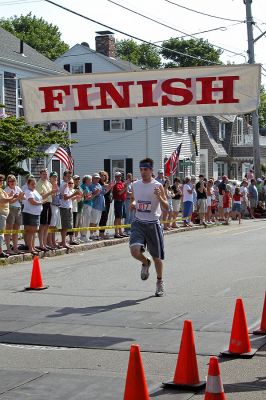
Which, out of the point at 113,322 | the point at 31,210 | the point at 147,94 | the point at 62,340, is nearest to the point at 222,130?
the point at 31,210

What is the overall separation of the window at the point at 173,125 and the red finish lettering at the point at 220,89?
3637 centimetres

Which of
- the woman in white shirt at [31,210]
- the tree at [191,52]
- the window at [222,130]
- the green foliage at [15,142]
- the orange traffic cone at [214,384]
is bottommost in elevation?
the orange traffic cone at [214,384]

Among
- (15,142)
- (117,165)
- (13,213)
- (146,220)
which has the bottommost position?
(13,213)

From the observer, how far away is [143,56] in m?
92.7

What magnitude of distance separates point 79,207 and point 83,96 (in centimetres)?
991

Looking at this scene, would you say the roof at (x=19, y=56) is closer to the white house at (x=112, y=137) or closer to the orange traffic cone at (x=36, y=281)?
the white house at (x=112, y=137)

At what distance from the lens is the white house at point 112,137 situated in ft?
155

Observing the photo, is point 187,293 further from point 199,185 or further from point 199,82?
point 199,185

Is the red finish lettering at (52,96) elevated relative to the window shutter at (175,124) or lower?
lower

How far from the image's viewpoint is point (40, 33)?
80938 millimetres

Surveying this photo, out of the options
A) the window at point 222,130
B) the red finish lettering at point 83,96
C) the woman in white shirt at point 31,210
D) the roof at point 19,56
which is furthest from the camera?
the window at point 222,130

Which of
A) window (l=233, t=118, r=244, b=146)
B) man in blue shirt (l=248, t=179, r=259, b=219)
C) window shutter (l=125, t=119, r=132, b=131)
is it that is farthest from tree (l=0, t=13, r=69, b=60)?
man in blue shirt (l=248, t=179, r=259, b=219)

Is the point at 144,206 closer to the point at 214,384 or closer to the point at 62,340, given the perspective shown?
the point at 62,340

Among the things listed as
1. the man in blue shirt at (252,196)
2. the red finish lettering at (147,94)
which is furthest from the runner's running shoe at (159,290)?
the man in blue shirt at (252,196)
